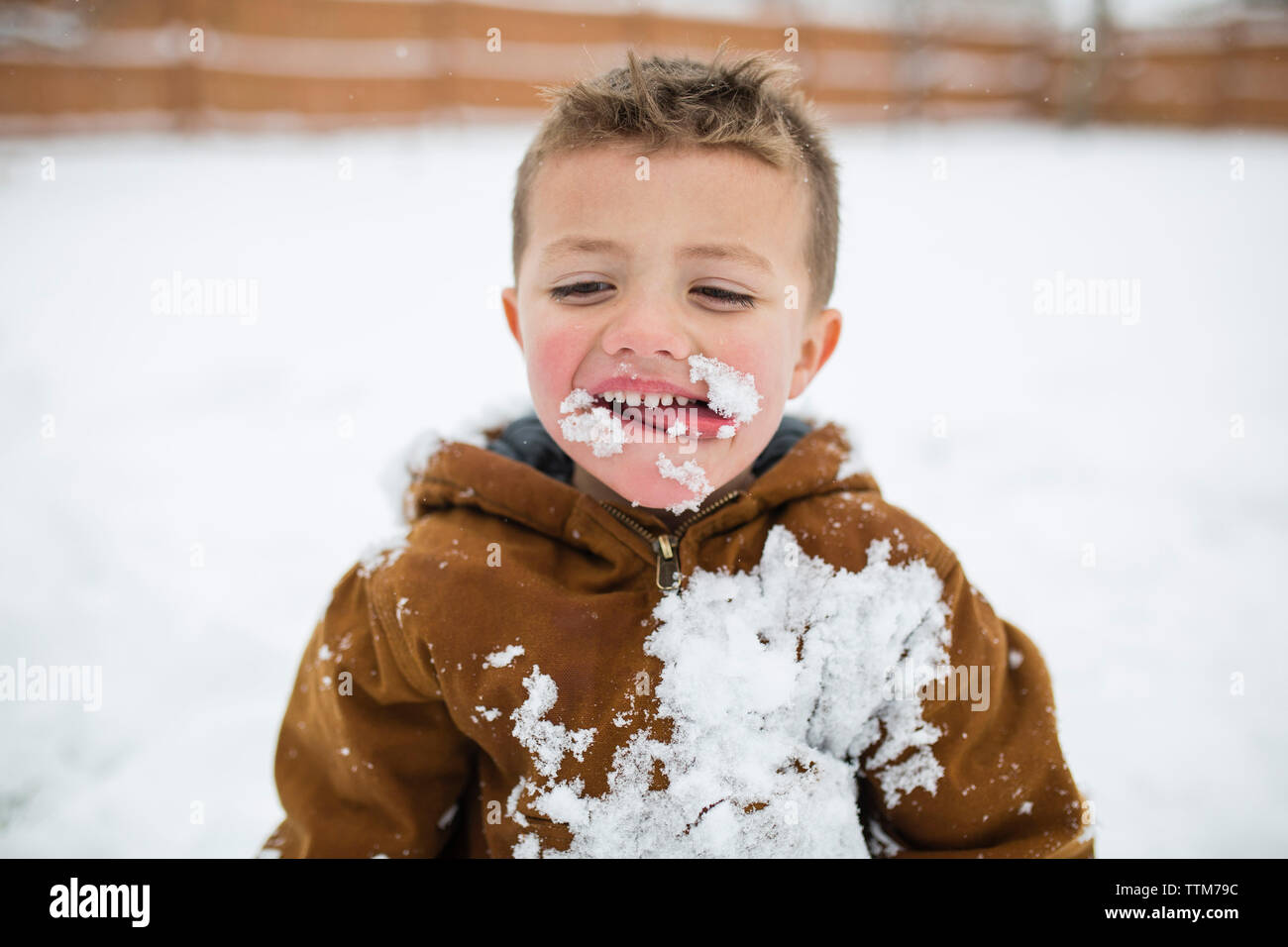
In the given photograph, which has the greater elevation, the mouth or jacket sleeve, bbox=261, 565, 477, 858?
the mouth

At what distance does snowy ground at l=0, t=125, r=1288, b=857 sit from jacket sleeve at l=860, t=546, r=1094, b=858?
63cm

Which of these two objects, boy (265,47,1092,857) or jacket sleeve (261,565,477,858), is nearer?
boy (265,47,1092,857)

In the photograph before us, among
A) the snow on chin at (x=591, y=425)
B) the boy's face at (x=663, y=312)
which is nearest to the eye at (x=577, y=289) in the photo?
the boy's face at (x=663, y=312)

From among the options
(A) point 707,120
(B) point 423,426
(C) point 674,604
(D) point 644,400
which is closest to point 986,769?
(C) point 674,604

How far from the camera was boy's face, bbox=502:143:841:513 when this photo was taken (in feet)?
3.69

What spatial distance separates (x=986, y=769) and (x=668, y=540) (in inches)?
23.1

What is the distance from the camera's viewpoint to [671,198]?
3.70ft

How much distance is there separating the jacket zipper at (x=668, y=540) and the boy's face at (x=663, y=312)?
0.08 metres

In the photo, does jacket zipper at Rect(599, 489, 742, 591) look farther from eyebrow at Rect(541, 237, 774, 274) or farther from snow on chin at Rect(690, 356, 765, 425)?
eyebrow at Rect(541, 237, 774, 274)

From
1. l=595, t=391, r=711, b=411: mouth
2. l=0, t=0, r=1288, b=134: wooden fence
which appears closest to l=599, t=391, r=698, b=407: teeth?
l=595, t=391, r=711, b=411: mouth

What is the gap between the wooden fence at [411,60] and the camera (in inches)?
298

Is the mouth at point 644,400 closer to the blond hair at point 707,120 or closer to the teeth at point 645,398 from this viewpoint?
the teeth at point 645,398

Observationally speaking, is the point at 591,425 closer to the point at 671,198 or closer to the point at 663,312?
the point at 663,312
